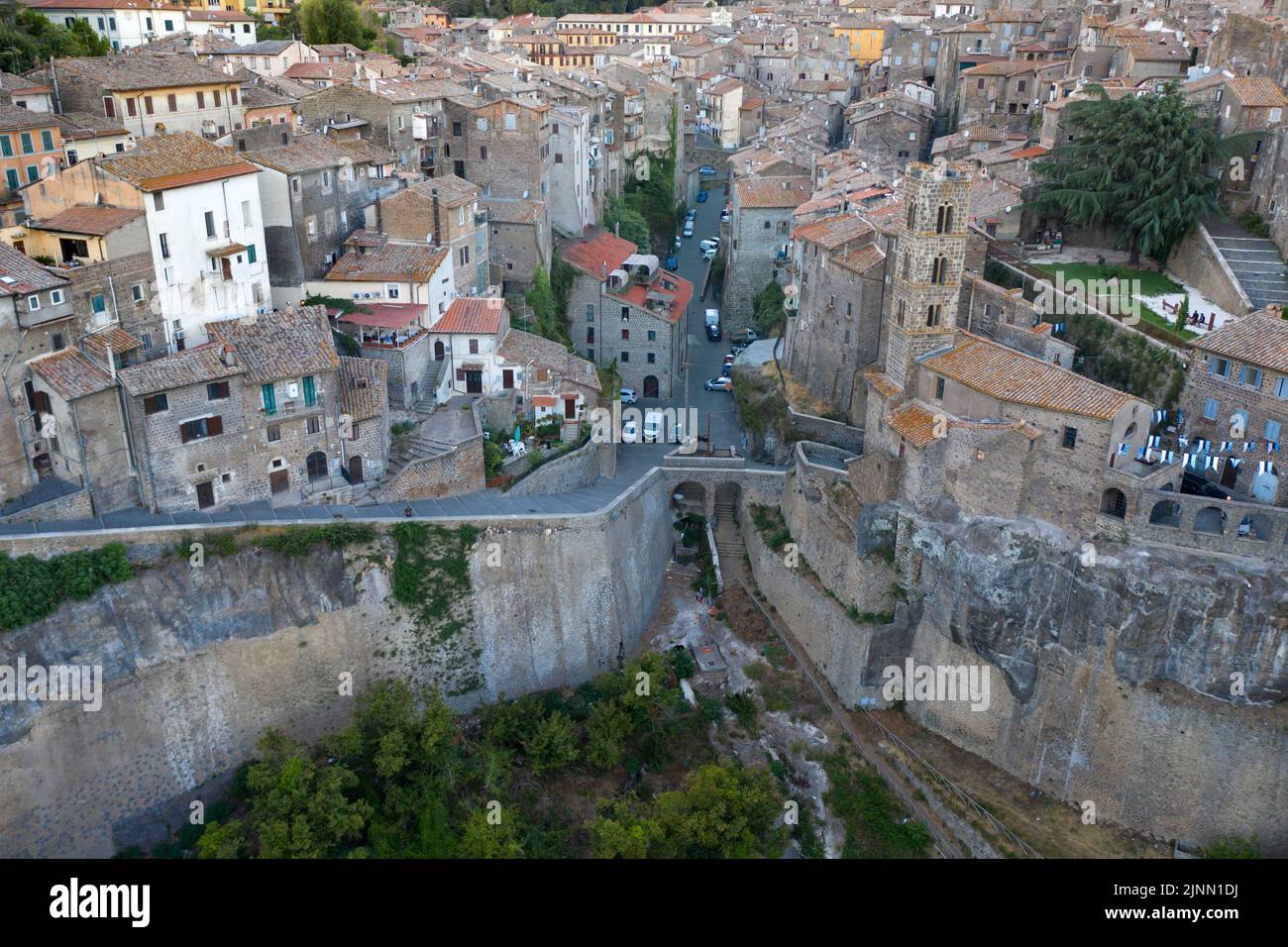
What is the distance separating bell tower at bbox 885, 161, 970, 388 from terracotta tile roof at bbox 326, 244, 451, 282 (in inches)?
753

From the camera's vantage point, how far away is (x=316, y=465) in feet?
126

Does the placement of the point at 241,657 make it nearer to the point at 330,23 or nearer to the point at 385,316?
the point at 385,316

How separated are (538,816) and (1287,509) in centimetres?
2407

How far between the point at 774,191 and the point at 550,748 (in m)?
38.2

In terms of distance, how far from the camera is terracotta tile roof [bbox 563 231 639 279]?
56.8 m

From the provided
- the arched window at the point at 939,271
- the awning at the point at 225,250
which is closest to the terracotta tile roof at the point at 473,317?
the awning at the point at 225,250

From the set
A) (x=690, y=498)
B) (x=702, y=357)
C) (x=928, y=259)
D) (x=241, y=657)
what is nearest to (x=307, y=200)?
(x=241, y=657)

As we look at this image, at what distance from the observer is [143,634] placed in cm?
3303

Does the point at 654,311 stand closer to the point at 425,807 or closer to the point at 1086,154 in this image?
the point at 1086,154

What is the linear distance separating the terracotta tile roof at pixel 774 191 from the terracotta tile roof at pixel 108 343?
36.3 metres

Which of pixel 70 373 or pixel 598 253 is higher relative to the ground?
pixel 70 373

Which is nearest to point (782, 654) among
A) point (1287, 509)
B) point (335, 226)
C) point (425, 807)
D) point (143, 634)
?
point (425, 807)

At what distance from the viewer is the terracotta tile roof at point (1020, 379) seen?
33344mm

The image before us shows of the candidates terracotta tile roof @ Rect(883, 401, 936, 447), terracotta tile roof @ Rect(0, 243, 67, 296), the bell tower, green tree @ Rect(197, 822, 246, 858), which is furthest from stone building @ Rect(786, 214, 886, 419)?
terracotta tile roof @ Rect(0, 243, 67, 296)
